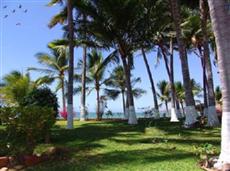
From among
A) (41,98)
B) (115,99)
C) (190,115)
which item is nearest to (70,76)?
(41,98)

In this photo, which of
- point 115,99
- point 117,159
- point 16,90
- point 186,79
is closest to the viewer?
point 117,159

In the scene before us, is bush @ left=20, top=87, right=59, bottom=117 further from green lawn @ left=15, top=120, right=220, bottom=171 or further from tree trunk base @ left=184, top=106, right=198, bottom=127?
tree trunk base @ left=184, top=106, right=198, bottom=127

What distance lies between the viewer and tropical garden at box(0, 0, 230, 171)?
342 inches

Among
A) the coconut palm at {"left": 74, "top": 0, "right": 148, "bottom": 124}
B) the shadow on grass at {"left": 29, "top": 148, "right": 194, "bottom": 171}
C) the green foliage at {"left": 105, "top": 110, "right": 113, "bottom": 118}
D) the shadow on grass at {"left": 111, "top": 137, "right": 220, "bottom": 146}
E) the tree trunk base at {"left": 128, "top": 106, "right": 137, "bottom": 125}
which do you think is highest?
the coconut palm at {"left": 74, "top": 0, "right": 148, "bottom": 124}

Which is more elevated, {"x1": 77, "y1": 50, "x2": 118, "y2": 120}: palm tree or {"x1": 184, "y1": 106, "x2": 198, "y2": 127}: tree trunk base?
{"x1": 77, "y1": 50, "x2": 118, "y2": 120}: palm tree

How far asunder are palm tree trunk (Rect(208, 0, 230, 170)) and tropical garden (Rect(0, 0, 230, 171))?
0.8 inches

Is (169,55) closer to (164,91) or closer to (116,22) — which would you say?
(116,22)

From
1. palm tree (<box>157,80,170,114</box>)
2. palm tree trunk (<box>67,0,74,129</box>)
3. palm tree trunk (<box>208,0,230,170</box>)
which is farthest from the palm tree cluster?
palm tree (<box>157,80,170,114</box>)

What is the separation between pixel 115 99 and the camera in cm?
3772

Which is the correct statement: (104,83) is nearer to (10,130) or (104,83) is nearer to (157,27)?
(157,27)

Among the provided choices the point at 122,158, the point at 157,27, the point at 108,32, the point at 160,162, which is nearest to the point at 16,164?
the point at 122,158

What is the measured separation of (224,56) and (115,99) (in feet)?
98.1

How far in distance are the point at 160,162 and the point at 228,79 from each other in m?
2.44

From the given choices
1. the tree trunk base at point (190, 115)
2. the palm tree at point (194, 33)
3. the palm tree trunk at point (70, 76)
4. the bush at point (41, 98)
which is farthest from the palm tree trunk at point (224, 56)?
the palm tree at point (194, 33)
